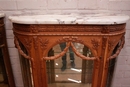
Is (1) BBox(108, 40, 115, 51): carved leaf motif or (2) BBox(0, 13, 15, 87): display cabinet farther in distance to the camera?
(2) BBox(0, 13, 15, 87): display cabinet

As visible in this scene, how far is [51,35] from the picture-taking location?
0.83 metres

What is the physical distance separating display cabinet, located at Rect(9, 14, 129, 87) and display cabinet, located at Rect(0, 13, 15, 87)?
285mm

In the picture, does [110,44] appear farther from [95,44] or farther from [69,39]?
[69,39]

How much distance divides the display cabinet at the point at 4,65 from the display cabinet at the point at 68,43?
11.2 inches

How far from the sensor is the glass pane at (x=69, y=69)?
91cm

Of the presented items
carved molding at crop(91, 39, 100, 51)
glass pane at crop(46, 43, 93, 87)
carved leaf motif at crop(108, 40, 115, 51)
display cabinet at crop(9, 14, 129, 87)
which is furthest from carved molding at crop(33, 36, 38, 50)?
carved leaf motif at crop(108, 40, 115, 51)

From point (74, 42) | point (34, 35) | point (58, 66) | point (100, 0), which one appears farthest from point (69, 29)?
point (100, 0)

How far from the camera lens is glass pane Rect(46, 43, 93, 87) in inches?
35.8

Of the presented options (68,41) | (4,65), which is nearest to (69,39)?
(68,41)

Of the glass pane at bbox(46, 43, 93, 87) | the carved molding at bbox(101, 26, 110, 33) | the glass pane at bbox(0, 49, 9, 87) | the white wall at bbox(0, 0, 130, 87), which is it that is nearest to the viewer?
the carved molding at bbox(101, 26, 110, 33)

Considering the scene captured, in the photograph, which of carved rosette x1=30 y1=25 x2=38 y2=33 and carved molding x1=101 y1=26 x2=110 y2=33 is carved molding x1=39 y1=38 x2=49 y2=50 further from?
carved molding x1=101 y1=26 x2=110 y2=33

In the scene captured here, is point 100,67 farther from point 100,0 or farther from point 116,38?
point 100,0

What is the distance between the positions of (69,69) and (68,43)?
285 millimetres

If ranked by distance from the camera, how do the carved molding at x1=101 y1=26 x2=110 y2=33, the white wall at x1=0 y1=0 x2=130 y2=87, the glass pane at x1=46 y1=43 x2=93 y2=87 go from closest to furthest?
the carved molding at x1=101 y1=26 x2=110 y2=33
the glass pane at x1=46 y1=43 x2=93 y2=87
the white wall at x1=0 y1=0 x2=130 y2=87
